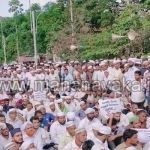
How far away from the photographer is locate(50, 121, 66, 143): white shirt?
9.77 meters

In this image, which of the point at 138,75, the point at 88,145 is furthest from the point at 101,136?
the point at 138,75

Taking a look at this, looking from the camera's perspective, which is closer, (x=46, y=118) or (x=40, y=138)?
(x=40, y=138)

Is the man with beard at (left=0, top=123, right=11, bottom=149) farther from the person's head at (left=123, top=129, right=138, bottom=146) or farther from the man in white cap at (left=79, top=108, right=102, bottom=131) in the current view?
the person's head at (left=123, top=129, right=138, bottom=146)

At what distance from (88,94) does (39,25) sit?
171 feet

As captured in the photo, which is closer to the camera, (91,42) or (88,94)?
(88,94)

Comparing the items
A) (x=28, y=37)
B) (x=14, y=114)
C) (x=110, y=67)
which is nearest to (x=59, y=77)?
(x=110, y=67)

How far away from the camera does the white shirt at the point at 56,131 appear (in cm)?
977

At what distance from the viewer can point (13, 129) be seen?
9.75m

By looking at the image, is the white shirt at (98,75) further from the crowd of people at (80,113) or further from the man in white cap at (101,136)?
the man in white cap at (101,136)

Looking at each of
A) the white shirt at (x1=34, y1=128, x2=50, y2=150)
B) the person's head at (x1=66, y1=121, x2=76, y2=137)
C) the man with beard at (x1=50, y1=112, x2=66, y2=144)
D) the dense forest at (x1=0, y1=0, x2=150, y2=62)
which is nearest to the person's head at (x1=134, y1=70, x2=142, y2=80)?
the man with beard at (x1=50, y1=112, x2=66, y2=144)

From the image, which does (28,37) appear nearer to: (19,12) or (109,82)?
(19,12)

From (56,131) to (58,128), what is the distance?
0.09 m

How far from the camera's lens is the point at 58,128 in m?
9.97

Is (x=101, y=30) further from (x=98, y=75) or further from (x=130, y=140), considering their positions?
(x=130, y=140)
